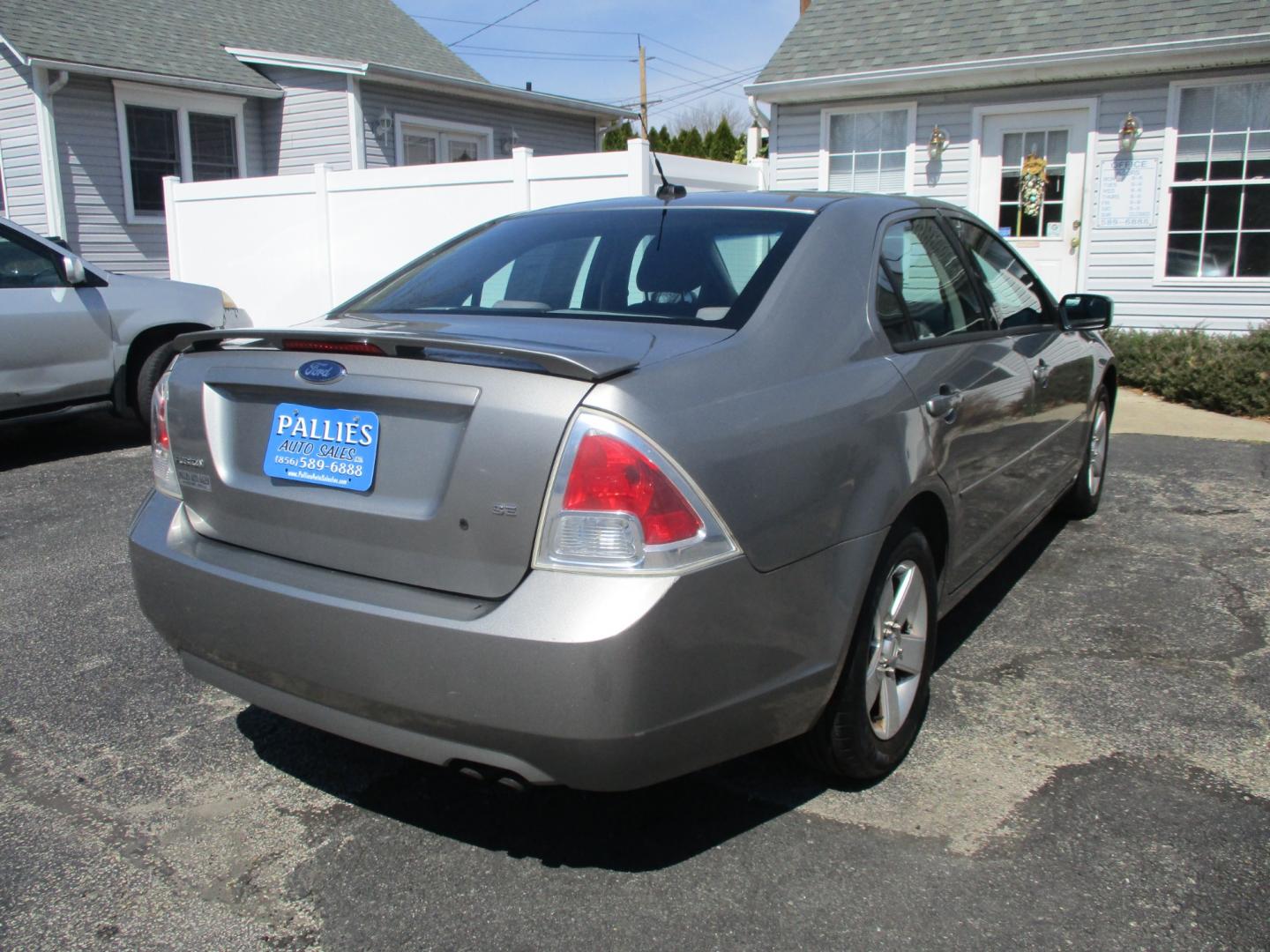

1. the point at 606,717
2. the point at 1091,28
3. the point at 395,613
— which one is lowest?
the point at 606,717

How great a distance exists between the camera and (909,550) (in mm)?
2900

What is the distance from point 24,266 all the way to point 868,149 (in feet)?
27.8

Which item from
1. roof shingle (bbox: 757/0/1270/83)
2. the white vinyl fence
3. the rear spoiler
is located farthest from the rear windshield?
roof shingle (bbox: 757/0/1270/83)

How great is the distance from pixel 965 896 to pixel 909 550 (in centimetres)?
87

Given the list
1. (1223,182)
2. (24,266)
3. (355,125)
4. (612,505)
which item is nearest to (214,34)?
(355,125)

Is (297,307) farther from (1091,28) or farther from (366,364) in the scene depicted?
(366,364)

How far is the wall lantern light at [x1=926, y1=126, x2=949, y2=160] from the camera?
11500 millimetres

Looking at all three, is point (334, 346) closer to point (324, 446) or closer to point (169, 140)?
point (324, 446)

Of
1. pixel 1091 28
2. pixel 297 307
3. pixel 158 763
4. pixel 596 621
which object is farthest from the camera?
pixel 297 307

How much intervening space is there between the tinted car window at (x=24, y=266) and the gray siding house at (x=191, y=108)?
24.4 ft

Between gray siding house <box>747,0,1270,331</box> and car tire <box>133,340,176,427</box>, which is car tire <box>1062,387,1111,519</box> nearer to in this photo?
car tire <box>133,340,176,427</box>

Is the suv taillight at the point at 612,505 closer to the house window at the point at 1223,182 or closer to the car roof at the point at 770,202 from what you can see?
the car roof at the point at 770,202

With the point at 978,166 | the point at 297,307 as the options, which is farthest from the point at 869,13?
the point at 297,307

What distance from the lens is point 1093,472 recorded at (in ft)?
18.2
